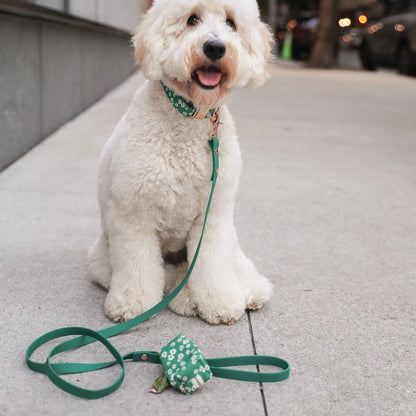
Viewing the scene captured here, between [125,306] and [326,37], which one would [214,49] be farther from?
[326,37]

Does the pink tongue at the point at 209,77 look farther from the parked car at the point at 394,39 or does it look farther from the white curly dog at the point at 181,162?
the parked car at the point at 394,39

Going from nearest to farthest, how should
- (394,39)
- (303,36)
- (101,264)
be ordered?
(101,264) < (394,39) < (303,36)

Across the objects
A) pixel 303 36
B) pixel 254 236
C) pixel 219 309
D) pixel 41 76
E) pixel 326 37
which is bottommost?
pixel 303 36

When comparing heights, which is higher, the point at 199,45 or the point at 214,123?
the point at 199,45

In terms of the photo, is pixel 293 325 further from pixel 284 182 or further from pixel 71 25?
pixel 71 25

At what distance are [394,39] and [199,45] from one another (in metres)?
14.0

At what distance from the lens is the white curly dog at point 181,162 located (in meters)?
2.63

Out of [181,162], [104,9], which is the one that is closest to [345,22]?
[104,9]

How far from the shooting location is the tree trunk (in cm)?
1783

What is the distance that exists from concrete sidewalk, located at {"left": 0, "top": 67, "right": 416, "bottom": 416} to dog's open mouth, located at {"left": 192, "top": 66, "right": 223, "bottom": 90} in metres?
1.11

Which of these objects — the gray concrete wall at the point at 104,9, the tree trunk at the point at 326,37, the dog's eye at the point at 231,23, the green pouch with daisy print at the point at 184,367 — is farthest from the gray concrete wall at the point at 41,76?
the tree trunk at the point at 326,37

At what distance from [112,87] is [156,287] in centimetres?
794

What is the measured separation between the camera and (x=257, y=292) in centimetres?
312

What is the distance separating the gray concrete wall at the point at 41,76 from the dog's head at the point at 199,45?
2736 mm
